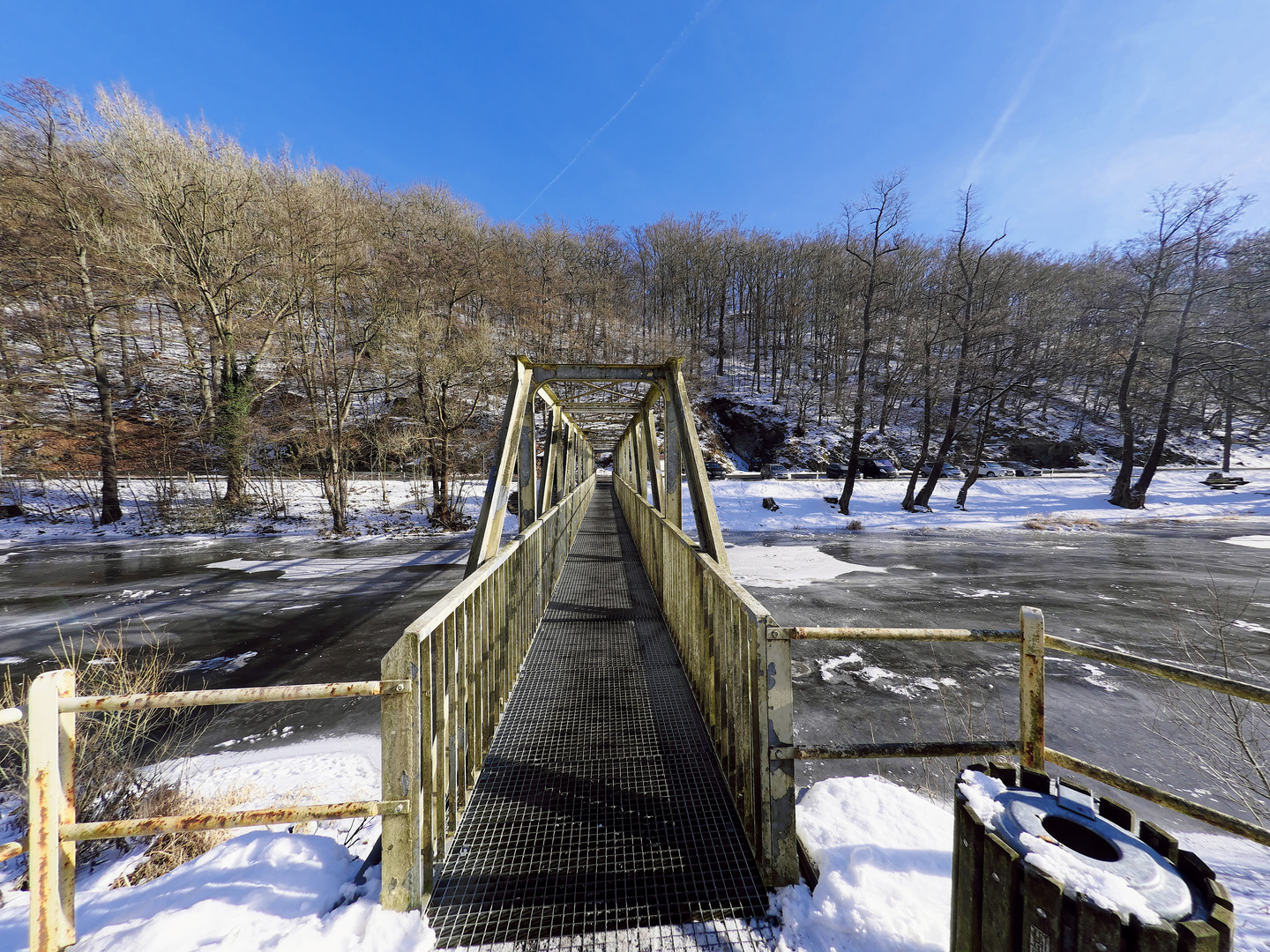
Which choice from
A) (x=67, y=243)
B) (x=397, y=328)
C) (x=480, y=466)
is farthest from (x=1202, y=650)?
(x=67, y=243)

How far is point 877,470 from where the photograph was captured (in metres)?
25.9

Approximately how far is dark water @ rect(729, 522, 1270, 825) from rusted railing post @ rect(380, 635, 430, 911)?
11.0 feet

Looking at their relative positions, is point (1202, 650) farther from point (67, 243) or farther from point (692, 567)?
point (67, 243)

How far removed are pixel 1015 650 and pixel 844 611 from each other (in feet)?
7.80

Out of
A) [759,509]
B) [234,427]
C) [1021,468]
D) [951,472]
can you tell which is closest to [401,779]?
[759,509]

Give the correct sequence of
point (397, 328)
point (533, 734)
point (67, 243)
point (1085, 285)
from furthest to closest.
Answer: point (1085, 285) < point (397, 328) < point (67, 243) < point (533, 734)

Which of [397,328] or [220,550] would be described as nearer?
[220,550]

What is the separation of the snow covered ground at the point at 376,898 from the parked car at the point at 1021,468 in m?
30.4

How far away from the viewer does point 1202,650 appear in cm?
645

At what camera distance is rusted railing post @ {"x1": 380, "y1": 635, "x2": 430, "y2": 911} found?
1772mm

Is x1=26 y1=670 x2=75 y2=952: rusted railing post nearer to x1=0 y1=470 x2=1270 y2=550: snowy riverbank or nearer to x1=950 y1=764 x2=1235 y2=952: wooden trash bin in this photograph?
x1=950 y1=764 x2=1235 y2=952: wooden trash bin

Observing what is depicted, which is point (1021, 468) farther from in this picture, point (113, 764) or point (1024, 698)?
point (113, 764)

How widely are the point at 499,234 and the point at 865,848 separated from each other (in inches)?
1289

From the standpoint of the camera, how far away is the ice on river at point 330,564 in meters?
10.9
